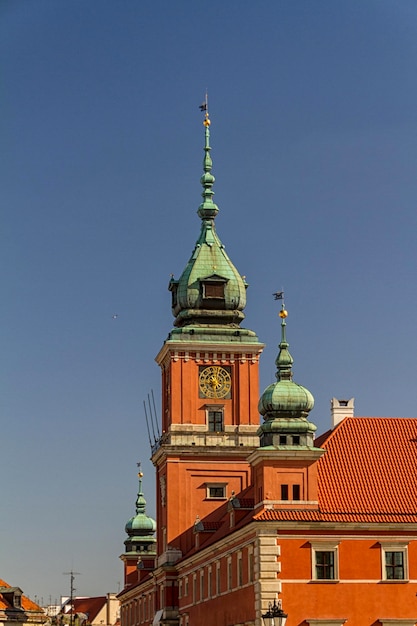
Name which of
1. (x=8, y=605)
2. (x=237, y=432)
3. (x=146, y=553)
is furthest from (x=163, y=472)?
(x=8, y=605)

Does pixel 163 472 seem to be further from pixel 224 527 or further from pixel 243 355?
pixel 224 527

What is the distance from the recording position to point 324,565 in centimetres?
5878

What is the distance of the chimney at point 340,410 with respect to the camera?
224 feet

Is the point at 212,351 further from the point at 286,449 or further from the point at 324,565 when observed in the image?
the point at 324,565

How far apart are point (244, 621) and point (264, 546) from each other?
433 cm

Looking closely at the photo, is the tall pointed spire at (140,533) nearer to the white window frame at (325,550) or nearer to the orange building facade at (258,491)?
the orange building facade at (258,491)

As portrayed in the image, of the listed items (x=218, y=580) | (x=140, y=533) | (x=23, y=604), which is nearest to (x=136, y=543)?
(x=140, y=533)

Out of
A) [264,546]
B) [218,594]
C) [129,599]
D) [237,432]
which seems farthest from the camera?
[129,599]

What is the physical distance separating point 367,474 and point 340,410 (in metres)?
6.96

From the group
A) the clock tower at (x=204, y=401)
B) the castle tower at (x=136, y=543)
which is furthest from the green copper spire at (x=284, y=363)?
the castle tower at (x=136, y=543)

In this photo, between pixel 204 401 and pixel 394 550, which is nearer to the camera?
pixel 394 550

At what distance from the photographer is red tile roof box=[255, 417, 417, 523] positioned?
195ft

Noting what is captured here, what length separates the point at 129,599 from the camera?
333 feet

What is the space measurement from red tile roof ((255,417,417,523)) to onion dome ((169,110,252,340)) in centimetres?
1759
